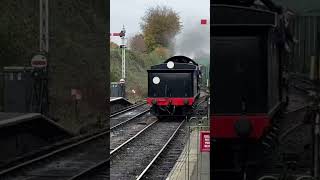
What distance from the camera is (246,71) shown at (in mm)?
1344

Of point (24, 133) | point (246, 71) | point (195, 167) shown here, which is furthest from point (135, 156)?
point (246, 71)

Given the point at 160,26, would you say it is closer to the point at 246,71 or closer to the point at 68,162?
the point at 246,71

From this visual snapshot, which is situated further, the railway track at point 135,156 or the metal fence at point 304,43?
the railway track at point 135,156

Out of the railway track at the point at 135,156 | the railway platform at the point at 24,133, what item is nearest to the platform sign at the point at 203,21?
the railway platform at the point at 24,133

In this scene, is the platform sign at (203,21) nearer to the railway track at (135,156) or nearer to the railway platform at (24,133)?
the railway platform at (24,133)

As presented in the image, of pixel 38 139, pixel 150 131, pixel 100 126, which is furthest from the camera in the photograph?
pixel 150 131

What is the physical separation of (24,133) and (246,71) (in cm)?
76

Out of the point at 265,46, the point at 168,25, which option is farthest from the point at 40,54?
the point at 265,46

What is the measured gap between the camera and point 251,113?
4.48 ft

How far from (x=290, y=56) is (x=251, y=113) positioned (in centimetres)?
24

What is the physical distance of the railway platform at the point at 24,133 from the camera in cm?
134

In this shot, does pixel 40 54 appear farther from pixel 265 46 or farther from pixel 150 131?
pixel 150 131

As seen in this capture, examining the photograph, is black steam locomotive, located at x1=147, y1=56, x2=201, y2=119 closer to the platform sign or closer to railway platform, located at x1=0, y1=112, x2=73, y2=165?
the platform sign

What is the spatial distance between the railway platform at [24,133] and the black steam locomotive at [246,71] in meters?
0.61
